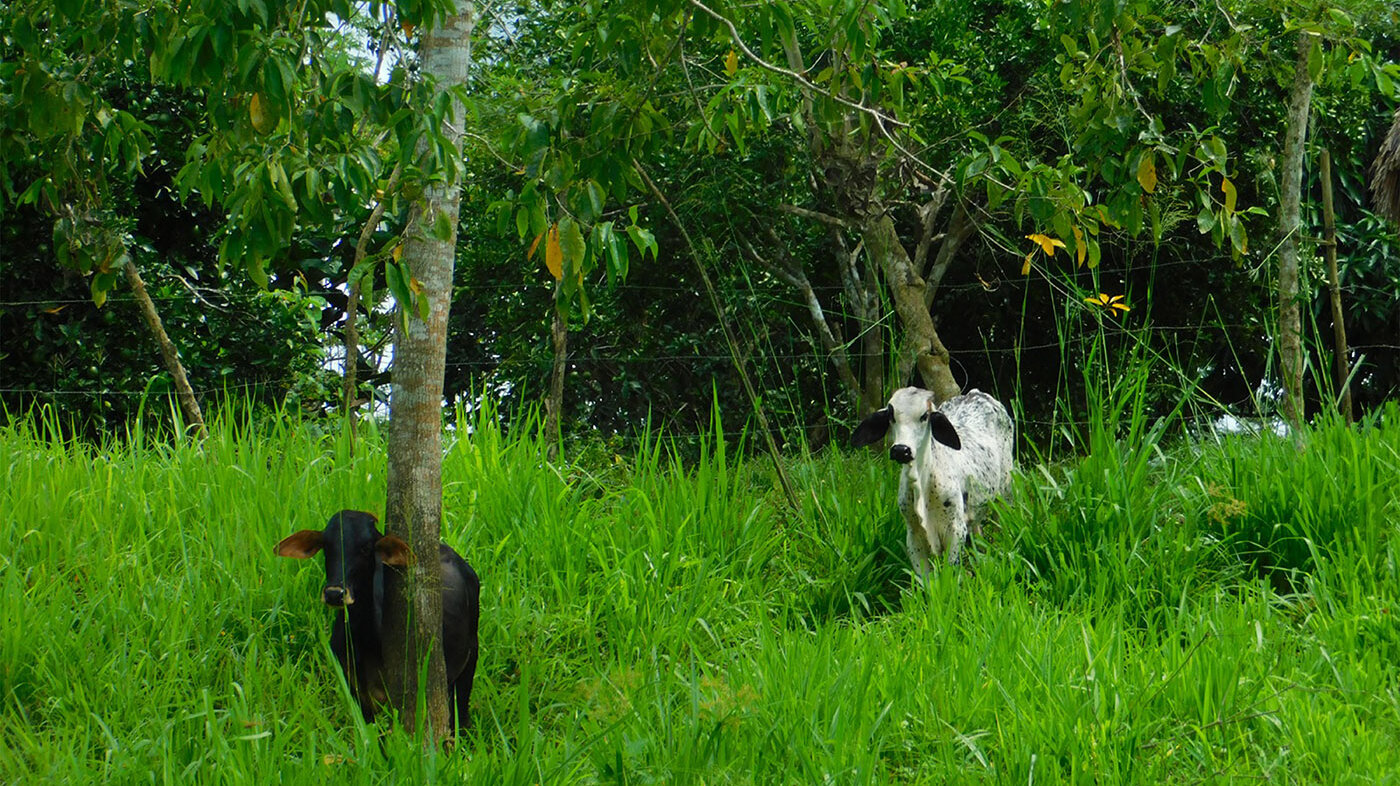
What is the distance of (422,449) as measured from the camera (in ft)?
11.8

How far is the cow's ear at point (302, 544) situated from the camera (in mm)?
3709

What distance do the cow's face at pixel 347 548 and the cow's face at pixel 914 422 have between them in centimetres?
205

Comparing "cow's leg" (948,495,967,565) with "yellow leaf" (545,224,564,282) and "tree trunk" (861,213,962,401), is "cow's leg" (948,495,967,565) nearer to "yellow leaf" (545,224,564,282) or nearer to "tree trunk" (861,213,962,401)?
"tree trunk" (861,213,962,401)

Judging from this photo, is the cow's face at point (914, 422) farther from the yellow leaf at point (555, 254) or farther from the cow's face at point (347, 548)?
the yellow leaf at point (555, 254)

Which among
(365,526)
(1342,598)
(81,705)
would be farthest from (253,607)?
(1342,598)

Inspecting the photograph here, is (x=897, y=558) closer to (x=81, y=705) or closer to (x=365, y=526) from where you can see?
(x=365, y=526)

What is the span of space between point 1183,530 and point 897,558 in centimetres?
109

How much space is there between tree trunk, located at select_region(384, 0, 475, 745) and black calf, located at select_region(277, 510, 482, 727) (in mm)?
78

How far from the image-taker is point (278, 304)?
25.8ft

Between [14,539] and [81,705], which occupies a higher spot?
[14,539]

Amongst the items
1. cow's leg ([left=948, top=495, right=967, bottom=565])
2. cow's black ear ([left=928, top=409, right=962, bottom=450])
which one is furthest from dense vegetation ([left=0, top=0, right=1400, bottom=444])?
cow's leg ([left=948, top=495, right=967, bottom=565])

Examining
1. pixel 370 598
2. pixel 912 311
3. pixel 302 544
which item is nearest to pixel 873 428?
pixel 912 311

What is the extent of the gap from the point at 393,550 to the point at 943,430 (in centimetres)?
229

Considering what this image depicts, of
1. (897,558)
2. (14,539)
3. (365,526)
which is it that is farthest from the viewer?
(897,558)
